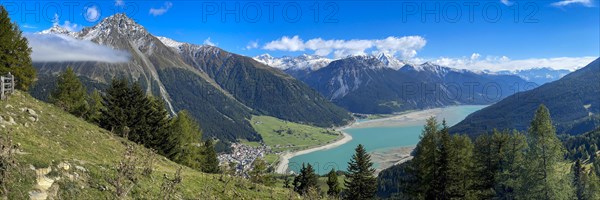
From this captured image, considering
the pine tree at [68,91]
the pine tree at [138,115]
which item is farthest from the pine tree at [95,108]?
the pine tree at [138,115]

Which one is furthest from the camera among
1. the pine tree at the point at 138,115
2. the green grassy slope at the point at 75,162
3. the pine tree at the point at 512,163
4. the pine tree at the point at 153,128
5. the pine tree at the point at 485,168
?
the pine tree at the point at 153,128

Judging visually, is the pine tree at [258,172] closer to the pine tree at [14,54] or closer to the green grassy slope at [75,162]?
the green grassy slope at [75,162]

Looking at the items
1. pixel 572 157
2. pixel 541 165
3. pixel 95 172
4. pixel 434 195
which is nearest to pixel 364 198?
pixel 434 195

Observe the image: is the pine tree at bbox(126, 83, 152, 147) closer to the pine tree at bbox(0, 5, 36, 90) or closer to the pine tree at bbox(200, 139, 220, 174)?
the pine tree at bbox(0, 5, 36, 90)

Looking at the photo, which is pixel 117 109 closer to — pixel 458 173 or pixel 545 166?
pixel 458 173

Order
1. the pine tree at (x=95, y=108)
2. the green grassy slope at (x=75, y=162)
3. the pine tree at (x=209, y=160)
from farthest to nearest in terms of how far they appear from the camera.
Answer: the pine tree at (x=209, y=160) < the pine tree at (x=95, y=108) < the green grassy slope at (x=75, y=162)

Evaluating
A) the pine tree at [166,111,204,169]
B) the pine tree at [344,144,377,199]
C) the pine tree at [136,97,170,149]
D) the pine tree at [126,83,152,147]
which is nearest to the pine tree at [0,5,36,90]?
the pine tree at [126,83,152,147]

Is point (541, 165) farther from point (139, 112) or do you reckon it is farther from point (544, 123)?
point (139, 112)
